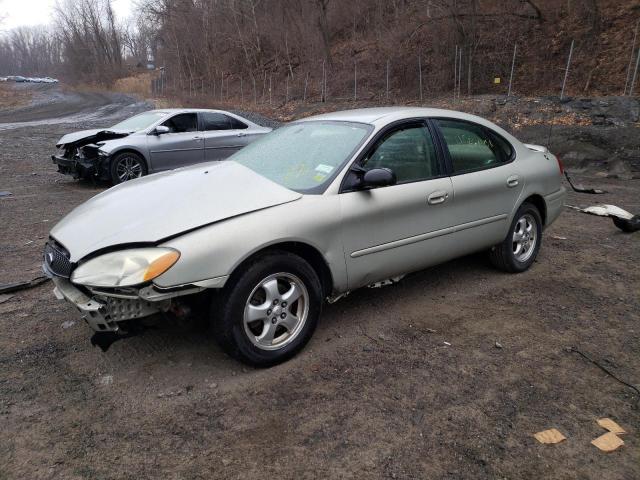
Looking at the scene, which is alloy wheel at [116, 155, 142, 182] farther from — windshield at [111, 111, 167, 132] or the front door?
the front door

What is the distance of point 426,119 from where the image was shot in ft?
13.4

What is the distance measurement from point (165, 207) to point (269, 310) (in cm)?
94

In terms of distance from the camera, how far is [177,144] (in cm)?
931

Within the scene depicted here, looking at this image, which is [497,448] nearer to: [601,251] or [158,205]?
[158,205]

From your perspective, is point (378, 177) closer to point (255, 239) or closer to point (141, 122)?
point (255, 239)

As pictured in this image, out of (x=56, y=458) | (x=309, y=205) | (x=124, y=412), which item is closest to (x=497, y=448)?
(x=309, y=205)

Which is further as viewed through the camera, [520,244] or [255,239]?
[520,244]

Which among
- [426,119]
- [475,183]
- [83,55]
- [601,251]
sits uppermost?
[83,55]

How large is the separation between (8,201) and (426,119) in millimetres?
7110

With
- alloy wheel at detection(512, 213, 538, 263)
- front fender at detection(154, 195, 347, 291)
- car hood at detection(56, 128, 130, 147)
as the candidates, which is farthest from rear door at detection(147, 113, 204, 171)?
front fender at detection(154, 195, 347, 291)

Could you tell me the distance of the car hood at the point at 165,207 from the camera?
9.58ft

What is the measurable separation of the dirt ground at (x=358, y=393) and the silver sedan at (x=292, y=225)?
37cm

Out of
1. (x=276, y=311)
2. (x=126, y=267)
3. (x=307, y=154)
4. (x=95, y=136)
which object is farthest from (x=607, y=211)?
(x=95, y=136)

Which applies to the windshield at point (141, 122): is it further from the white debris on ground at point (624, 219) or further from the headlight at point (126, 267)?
Answer: the white debris on ground at point (624, 219)
